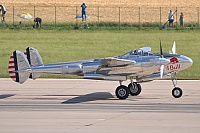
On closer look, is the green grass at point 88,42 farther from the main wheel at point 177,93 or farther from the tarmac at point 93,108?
the main wheel at point 177,93

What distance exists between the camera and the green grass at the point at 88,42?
42.0 m

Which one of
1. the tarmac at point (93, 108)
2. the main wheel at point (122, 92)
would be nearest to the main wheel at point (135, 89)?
the tarmac at point (93, 108)

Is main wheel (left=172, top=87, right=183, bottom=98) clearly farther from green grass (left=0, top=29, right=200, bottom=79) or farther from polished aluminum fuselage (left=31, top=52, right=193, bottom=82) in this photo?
green grass (left=0, top=29, right=200, bottom=79)

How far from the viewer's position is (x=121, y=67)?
2384 centimetres

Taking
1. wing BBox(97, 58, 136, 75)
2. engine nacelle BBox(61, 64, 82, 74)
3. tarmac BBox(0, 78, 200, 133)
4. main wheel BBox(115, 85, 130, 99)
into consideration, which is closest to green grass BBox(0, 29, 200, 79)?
tarmac BBox(0, 78, 200, 133)

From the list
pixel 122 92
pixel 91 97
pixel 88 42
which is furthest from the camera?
pixel 88 42

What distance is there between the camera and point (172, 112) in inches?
818

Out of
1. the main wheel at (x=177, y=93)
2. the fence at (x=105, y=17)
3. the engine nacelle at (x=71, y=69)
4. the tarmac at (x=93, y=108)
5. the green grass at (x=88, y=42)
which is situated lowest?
the tarmac at (x=93, y=108)

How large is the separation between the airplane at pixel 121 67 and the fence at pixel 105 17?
33121 mm

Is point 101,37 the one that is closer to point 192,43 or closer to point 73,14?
point 192,43

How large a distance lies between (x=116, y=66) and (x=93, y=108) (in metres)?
2.59

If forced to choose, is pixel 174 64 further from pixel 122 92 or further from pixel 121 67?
pixel 122 92

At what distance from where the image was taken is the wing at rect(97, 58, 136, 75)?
23594mm

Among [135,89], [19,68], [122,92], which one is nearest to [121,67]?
[122,92]
